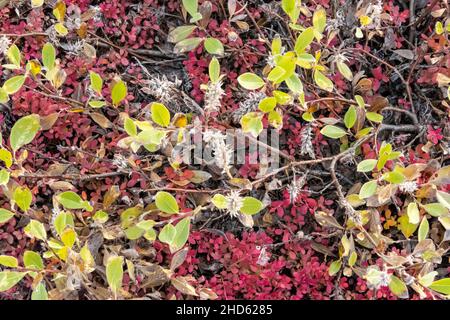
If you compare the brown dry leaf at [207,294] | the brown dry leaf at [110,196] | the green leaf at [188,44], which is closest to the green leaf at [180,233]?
the brown dry leaf at [207,294]

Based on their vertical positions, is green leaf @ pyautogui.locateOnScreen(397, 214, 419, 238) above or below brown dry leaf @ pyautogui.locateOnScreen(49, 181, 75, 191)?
below

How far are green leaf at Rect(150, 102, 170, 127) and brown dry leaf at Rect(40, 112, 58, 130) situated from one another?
538mm

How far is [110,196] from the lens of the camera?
1.89 metres

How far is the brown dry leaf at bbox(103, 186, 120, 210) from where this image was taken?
188 centimetres

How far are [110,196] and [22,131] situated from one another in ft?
1.27

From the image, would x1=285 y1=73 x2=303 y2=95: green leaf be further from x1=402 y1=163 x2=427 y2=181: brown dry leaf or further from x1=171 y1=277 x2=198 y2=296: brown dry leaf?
x1=171 y1=277 x2=198 y2=296: brown dry leaf

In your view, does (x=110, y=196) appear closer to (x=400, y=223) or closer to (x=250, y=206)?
(x=250, y=206)

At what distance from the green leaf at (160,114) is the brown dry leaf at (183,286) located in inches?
21.7

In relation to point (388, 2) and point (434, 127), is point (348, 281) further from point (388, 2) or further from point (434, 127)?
point (388, 2)

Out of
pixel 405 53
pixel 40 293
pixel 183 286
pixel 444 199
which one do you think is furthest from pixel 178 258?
pixel 405 53

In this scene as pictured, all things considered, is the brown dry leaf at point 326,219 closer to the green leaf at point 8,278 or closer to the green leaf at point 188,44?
the green leaf at point 188,44

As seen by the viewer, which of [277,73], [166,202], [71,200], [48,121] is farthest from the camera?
[48,121]

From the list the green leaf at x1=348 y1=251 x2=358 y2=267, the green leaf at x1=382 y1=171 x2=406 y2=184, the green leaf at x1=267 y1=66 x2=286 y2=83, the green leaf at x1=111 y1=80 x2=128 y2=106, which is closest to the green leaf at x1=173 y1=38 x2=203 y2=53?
the green leaf at x1=111 y1=80 x2=128 y2=106
